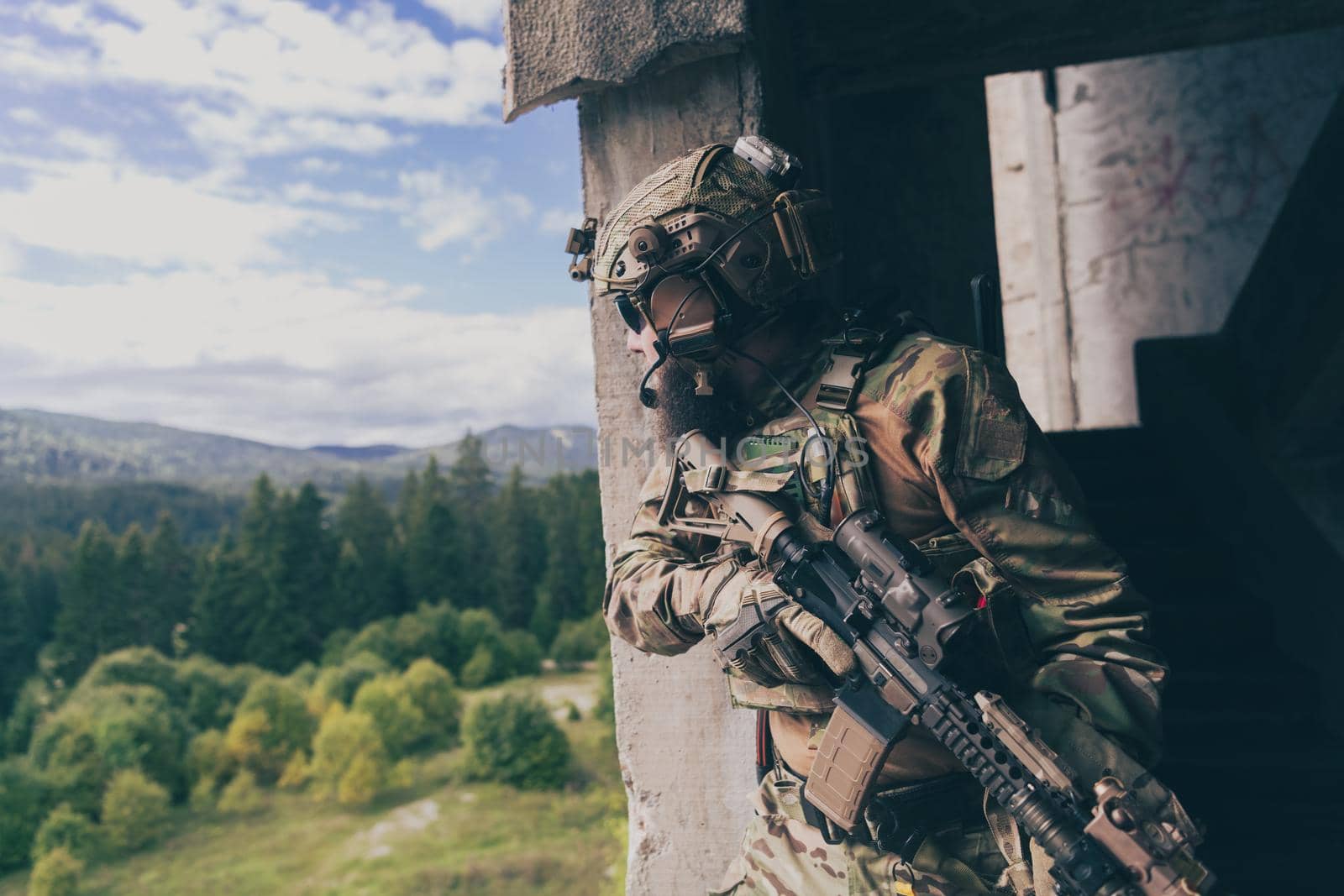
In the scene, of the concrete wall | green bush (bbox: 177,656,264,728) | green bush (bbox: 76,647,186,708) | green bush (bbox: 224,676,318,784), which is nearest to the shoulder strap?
the concrete wall

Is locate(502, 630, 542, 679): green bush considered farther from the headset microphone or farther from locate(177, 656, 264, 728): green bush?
the headset microphone

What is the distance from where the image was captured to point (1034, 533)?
1.79 meters

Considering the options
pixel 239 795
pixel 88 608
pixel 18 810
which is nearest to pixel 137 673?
pixel 88 608

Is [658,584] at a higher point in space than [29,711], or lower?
higher

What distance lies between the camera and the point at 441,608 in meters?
50.6

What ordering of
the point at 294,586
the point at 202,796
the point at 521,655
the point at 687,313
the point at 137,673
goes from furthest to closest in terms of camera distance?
the point at 521,655, the point at 294,586, the point at 202,796, the point at 137,673, the point at 687,313

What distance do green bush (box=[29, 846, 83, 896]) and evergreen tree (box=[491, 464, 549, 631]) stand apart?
78.5 ft

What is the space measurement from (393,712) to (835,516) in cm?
4503

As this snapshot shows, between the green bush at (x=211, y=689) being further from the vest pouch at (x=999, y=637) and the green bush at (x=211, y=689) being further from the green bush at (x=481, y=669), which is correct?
the vest pouch at (x=999, y=637)

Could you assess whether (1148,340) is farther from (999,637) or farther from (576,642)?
(576,642)

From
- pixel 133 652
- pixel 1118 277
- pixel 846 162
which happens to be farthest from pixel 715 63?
pixel 133 652

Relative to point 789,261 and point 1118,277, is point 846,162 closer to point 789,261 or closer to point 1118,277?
point 789,261

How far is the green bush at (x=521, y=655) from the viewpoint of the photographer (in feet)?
170

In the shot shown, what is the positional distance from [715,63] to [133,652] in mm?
45163
